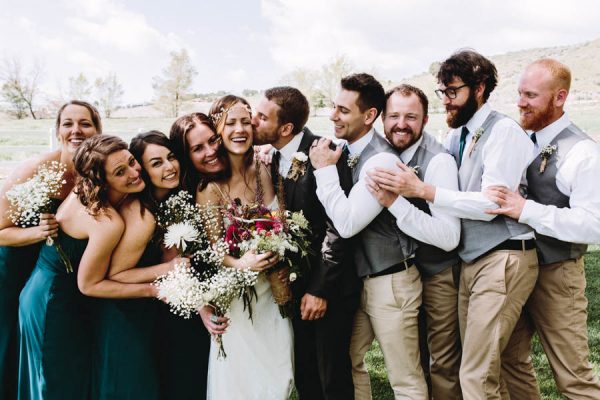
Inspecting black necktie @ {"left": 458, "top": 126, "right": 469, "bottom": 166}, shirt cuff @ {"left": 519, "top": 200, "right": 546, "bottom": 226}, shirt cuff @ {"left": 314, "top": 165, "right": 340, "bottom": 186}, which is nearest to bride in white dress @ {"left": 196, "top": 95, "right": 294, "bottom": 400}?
shirt cuff @ {"left": 314, "top": 165, "right": 340, "bottom": 186}

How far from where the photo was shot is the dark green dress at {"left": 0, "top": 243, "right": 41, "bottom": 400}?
4.01m

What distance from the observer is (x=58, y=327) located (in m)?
3.57

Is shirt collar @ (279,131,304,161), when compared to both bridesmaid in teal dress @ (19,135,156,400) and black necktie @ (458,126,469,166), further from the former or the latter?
black necktie @ (458,126,469,166)

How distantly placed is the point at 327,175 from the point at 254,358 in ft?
5.02

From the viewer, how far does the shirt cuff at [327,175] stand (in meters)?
3.50

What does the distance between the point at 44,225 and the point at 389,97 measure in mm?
2752

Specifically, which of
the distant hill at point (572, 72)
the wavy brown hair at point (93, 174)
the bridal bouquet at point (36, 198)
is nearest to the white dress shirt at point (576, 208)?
the wavy brown hair at point (93, 174)

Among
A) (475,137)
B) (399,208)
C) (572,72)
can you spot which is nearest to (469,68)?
(475,137)

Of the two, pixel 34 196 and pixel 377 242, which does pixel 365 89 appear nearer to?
pixel 377 242

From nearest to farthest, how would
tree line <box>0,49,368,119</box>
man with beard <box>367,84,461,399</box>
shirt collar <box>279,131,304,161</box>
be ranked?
man with beard <box>367,84,461,399</box>, shirt collar <box>279,131,304,161</box>, tree line <box>0,49,368,119</box>

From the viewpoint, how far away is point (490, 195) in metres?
3.34

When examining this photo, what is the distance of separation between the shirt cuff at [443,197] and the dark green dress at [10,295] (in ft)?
10.6

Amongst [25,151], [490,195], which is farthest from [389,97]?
[25,151]

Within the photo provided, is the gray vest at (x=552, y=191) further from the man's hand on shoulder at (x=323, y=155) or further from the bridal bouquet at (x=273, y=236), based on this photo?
the bridal bouquet at (x=273, y=236)
